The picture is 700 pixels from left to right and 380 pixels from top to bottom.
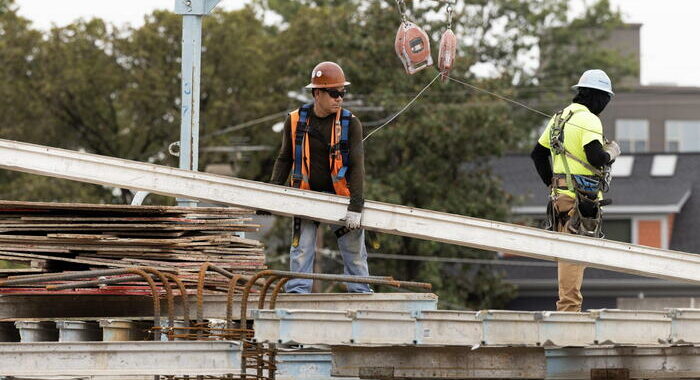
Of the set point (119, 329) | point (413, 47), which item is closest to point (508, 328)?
point (119, 329)

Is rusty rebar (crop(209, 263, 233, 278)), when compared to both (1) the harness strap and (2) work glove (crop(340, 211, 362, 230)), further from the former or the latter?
(1) the harness strap

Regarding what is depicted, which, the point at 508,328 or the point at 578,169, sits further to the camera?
the point at 578,169

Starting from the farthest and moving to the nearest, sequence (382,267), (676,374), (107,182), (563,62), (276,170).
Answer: (563,62)
(382,267)
(276,170)
(107,182)
(676,374)

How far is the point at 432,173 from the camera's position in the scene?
41750 millimetres

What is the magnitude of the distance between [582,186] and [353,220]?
2.27 metres

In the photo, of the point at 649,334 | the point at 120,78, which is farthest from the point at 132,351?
the point at 120,78

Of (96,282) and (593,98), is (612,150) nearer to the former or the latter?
(593,98)

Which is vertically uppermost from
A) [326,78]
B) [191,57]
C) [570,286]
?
[191,57]

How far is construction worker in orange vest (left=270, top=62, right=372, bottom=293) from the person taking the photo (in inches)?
422

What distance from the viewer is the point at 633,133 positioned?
74812 mm

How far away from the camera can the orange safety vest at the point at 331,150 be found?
10773 millimetres

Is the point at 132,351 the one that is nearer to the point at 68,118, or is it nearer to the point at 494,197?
the point at 494,197

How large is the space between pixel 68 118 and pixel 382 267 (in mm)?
12823

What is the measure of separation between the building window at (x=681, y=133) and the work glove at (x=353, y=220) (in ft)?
219
